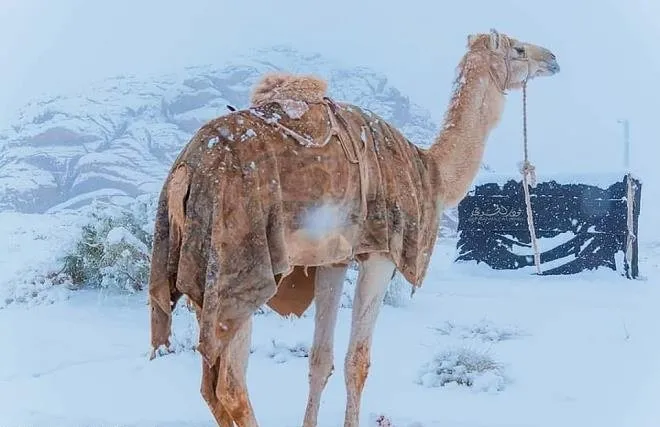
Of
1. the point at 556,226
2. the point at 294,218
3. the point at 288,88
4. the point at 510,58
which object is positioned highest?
the point at 510,58

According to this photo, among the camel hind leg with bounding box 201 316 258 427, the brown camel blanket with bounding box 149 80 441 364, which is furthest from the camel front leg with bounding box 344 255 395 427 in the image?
the camel hind leg with bounding box 201 316 258 427

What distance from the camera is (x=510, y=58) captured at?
3.43 metres

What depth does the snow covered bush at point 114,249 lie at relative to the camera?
6.09 metres

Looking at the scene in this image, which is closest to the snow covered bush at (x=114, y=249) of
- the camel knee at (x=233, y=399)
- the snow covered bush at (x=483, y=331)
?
the snow covered bush at (x=483, y=331)

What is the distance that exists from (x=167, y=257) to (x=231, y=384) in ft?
1.43

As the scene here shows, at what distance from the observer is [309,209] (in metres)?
2.35

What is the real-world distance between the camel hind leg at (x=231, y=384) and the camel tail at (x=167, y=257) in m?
0.18

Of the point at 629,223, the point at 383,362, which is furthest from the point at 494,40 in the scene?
the point at 629,223

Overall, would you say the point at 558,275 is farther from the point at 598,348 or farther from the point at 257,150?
the point at 257,150

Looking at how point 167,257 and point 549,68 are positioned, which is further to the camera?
point 549,68

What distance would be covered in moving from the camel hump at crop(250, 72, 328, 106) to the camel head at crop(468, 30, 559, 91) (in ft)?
3.34

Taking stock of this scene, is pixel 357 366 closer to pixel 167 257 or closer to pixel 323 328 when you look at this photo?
pixel 323 328

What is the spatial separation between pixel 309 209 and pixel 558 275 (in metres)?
7.79

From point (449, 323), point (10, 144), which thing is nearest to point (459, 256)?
point (449, 323)
